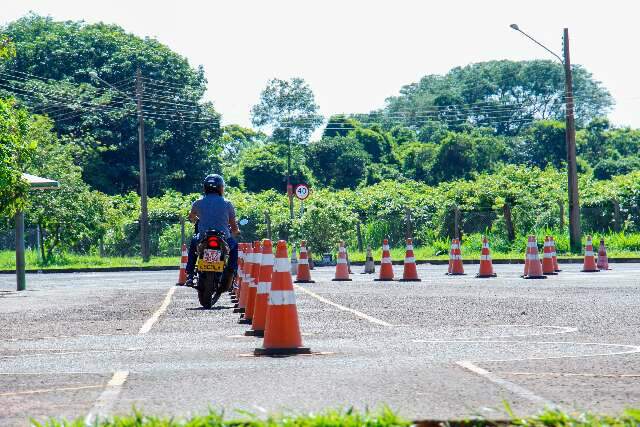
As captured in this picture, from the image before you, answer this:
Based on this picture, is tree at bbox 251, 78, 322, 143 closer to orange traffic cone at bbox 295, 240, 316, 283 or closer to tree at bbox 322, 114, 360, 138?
tree at bbox 322, 114, 360, 138

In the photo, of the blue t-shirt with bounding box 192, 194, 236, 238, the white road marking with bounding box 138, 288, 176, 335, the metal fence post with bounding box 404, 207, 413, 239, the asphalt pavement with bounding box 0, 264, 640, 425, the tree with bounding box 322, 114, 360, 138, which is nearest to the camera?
the asphalt pavement with bounding box 0, 264, 640, 425

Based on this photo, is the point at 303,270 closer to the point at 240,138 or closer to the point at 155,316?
the point at 155,316

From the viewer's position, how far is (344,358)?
9.48 metres

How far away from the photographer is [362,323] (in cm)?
1367

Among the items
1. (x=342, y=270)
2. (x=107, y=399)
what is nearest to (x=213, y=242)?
(x=107, y=399)

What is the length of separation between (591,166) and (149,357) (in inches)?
3628

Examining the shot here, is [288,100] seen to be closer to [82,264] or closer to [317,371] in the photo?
[82,264]

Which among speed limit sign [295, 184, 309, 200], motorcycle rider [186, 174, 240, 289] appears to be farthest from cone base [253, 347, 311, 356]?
speed limit sign [295, 184, 309, 200]

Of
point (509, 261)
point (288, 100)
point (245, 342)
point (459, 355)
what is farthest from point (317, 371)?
point (288, 100)

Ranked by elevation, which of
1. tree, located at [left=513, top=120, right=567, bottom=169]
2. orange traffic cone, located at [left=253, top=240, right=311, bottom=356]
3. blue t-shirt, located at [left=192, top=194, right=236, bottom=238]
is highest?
tree, located at [left=513, top=120, right=567, bottom=169]

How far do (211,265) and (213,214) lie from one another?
873 millimetres

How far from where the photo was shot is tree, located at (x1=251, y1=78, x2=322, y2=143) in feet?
348

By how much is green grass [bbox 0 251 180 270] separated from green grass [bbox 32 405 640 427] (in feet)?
129

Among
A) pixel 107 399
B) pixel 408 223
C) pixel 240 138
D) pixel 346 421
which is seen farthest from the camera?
pixel 240 138
